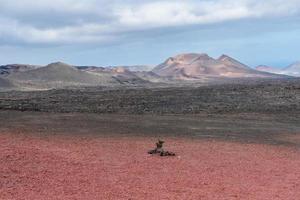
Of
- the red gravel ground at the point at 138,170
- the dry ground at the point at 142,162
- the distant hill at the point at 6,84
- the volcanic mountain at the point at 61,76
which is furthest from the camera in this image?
the volcanic mountain at the point at 61,76

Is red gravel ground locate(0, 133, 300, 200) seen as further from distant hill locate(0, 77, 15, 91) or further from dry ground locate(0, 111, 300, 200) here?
distant hill locate(0, 77, 15, 91)

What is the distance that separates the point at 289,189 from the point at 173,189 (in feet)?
8.28

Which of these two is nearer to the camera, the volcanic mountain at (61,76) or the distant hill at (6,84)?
the distant hill at (6,84)

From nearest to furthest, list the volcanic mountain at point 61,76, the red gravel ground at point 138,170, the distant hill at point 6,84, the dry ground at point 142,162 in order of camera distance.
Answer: the red gravel ground at point 138,170 < the dry ground at point 142,162 < the distant hill at point 6,84 < the volcanic mountain at point 61,76

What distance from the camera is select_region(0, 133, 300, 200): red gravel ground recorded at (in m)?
11.9

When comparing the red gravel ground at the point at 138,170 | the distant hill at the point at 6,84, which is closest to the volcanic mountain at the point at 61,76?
the distant hill at the point at 6,84

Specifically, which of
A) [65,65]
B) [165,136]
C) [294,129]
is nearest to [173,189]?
[165,136]

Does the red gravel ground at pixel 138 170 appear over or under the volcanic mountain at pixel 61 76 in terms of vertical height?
over

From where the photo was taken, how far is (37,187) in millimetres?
11977

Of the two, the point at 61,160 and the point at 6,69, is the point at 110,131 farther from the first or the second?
the point at 6,69

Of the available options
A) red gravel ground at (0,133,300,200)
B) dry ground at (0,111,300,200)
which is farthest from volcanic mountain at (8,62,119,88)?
red gravel ground at (0,133,300,200)

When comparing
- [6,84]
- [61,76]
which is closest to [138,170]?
[6,84]

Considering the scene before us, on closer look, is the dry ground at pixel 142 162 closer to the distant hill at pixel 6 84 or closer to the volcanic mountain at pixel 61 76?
the distant hill at pixel 6 84

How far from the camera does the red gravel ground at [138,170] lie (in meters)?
11.9
